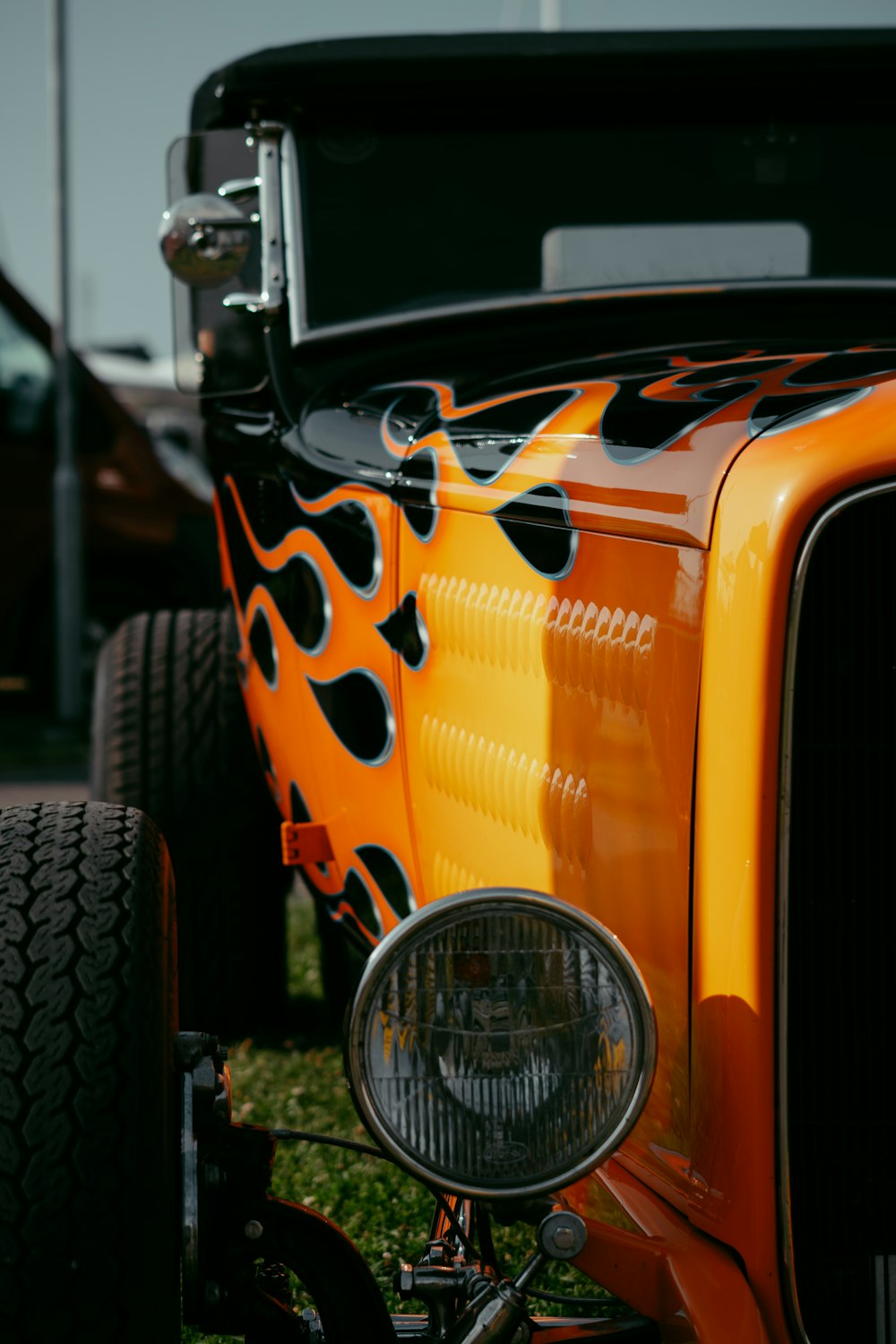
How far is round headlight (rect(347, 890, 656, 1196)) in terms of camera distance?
164 centimetres

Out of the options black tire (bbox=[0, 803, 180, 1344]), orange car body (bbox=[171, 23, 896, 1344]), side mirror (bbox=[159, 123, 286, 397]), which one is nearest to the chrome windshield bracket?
side mirror (bbox=[159, 123, 286, 397])

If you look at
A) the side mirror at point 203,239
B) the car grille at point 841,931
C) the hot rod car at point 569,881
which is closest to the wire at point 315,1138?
the hot rod car at point 569,881

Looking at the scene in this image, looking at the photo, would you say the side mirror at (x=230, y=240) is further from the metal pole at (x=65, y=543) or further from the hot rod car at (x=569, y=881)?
the metal pole at (x=65, y=543)

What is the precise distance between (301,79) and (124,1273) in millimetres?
2220

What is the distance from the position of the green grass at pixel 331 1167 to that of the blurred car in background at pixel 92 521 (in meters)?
5.34

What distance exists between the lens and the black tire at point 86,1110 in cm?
163

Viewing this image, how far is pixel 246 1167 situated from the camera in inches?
69.6

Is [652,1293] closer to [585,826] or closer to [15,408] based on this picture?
[585,826]

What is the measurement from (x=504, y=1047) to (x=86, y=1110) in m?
0.43

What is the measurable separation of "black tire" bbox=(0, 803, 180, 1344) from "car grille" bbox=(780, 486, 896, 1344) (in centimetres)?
65

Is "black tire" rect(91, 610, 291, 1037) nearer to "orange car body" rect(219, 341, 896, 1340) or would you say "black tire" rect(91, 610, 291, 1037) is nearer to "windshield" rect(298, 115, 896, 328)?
"windshield" rect(298, 115, 896, 328)

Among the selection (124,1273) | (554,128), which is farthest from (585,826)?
(554,128)

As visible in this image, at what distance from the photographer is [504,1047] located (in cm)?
167

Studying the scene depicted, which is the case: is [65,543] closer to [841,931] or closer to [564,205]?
[564,205]
